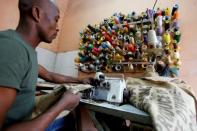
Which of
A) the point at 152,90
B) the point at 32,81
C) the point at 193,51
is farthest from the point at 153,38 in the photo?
the point at 32,81

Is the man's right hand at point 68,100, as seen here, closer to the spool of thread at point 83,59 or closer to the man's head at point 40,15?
the man's head at point 40,15

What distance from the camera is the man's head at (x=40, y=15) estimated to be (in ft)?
2.37

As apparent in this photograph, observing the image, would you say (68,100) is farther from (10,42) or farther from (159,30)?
(159,30)

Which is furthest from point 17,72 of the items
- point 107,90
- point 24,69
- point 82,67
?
point 82,67

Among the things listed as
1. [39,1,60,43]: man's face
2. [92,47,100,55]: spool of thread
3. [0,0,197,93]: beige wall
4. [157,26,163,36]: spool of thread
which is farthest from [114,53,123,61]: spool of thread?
[39,1,60,43]: man's face

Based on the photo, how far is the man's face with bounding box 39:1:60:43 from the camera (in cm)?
74

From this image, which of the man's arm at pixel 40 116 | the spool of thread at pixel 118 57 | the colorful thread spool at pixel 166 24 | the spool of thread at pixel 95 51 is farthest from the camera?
the spool of thread at pixel 95 51

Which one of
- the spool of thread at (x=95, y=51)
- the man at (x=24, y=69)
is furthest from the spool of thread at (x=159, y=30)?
the man at (x=24, y=69)

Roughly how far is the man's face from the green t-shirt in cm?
14

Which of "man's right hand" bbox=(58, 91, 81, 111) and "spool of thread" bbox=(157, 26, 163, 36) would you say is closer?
"man's right hand" bbox=(58, 91, 81, 111)

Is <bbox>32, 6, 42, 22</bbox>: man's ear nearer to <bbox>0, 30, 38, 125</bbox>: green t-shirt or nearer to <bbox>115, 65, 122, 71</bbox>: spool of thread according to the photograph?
<bbox>0, 30, 38, 125</bbox>: green t-shirt

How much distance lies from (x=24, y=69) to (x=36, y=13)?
0.79 feet

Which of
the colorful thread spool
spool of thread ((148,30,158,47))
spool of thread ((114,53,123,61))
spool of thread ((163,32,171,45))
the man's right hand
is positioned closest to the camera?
the man's right hand

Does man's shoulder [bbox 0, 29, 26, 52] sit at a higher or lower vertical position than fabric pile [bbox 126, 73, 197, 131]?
higher
